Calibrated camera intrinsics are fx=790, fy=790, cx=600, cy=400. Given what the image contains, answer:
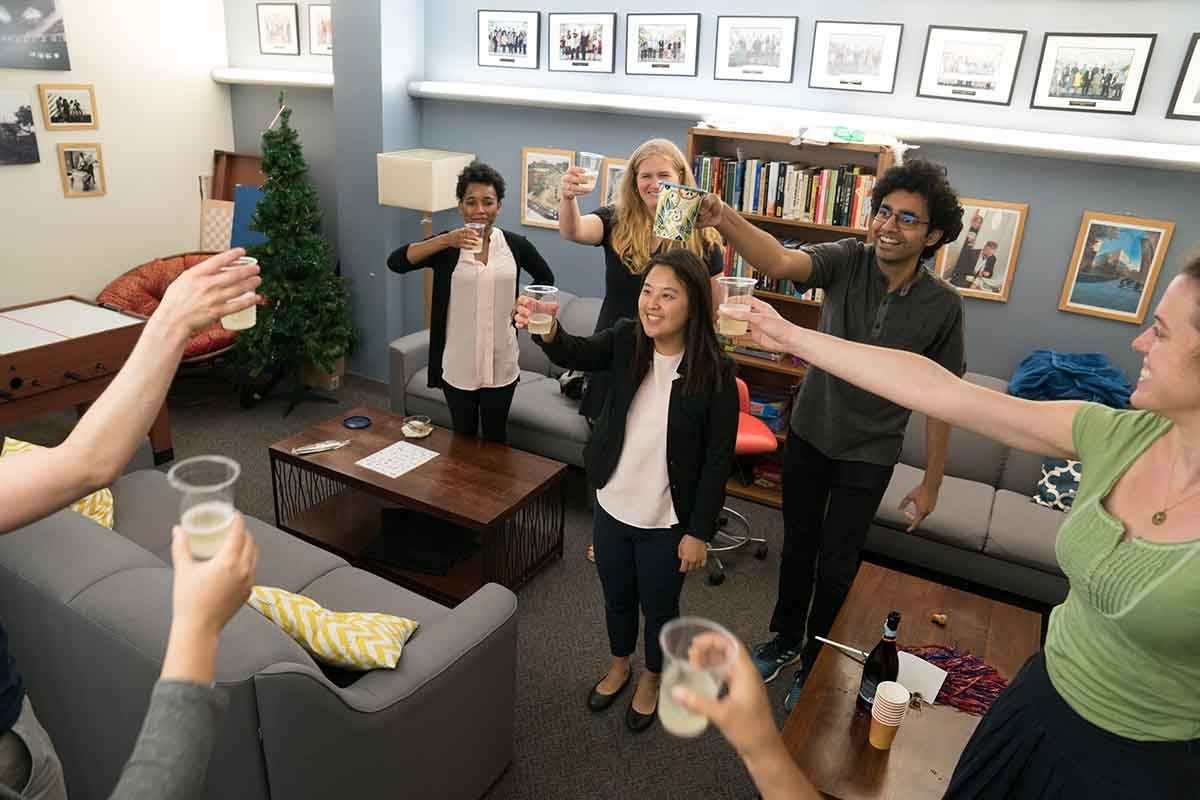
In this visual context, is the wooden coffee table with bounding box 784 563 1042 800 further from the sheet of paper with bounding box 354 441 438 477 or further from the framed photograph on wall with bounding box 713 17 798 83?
the framed photograph on wall with bounding box 713 17 798 83

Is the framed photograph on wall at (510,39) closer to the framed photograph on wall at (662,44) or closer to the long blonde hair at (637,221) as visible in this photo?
the framed photograph on wall at (662,44)

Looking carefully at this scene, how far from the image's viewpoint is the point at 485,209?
3316 millimetres

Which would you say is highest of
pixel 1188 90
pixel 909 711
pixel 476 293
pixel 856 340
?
pixel 1188 90

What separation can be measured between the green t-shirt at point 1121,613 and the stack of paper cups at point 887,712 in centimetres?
59

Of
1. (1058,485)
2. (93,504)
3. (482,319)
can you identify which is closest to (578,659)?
(482,319)

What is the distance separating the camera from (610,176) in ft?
16.0

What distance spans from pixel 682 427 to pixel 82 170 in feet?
16.3

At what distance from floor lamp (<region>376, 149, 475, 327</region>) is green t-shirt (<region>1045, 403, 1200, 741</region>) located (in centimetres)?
373

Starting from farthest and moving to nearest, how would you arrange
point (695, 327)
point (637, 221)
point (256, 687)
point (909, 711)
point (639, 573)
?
point (637, 221) < point (639, 573) < point (695, 327) < point (909, 711) < point (256, 687)

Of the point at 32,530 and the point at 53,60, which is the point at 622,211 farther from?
the point at 53,60

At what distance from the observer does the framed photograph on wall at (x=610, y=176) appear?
485cm

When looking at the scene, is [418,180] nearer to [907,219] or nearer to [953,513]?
[907,219]

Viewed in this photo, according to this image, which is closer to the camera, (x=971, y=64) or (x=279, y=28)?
(x=971, y=64)

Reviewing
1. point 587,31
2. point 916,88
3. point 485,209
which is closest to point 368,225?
point 587,31
